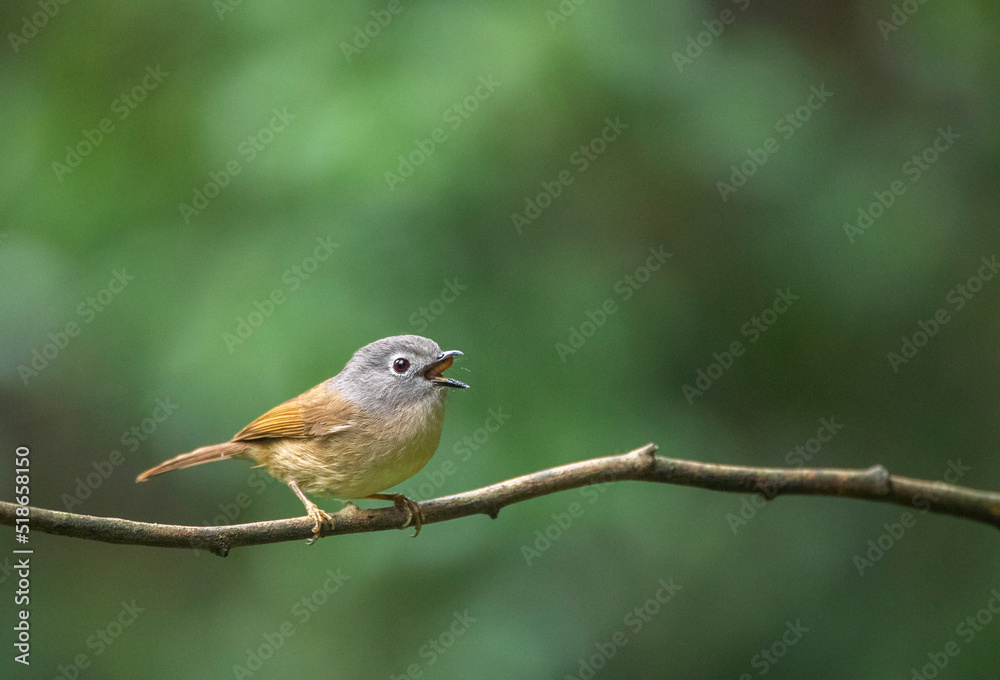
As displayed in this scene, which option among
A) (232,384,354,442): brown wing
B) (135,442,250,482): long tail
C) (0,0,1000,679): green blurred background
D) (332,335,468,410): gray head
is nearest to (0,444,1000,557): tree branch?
(332,335,468,410): gray head

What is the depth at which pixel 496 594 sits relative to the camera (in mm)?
4379

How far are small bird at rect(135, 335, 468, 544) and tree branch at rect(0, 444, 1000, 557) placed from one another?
0.39 metres

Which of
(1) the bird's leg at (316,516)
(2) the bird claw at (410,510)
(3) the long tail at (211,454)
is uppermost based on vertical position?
(2) the bird claw at (410,510)

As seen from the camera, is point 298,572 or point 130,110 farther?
point 130,110

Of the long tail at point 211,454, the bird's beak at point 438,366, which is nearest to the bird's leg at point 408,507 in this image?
the bird's beak at point 438,366

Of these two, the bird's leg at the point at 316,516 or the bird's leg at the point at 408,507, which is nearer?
the bird's leg at the point at 316,516

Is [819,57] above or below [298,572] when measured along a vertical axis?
above

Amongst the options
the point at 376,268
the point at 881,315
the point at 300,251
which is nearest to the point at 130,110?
the point at 300,251

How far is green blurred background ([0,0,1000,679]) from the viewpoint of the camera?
14.6 feet

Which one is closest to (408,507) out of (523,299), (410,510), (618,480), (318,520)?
(410,510)

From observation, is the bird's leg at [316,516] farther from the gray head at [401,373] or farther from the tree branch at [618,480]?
the gray head at [401,373]

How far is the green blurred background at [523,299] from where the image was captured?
446cm

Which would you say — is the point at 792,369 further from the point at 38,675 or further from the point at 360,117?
the point at 38,675

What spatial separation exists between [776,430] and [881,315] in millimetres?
953
